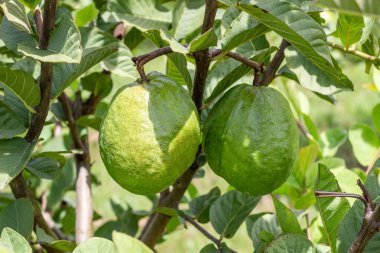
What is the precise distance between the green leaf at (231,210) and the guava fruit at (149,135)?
0.32 m

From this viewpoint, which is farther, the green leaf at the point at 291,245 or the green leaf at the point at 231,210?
the green leaf at the point at 231,210

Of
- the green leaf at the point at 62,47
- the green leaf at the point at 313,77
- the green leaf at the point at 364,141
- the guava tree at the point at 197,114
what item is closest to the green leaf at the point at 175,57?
the guava tree at the point at 197,114

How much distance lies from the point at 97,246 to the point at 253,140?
0.27 metres

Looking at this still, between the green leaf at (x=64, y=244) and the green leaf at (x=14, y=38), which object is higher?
the green leaf at (x=14, y=38)

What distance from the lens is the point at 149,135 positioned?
81cm

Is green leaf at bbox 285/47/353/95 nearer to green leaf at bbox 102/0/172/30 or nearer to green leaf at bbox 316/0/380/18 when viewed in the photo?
green leaf at bbox 102/0/172/30

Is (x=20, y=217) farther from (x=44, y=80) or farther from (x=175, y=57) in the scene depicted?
(x=175, y=57)

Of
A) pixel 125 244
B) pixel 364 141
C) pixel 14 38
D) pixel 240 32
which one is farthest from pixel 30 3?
pixel 364 141

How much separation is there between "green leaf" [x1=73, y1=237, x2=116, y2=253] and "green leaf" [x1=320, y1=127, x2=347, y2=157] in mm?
902

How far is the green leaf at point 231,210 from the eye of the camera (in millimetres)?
1151

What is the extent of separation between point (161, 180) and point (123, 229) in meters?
0.67

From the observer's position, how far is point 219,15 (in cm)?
123

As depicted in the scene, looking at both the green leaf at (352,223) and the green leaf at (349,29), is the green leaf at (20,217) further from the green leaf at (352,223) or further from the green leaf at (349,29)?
the green leaf at (349,29)

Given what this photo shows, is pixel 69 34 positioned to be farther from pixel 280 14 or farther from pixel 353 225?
pixel 353 225
